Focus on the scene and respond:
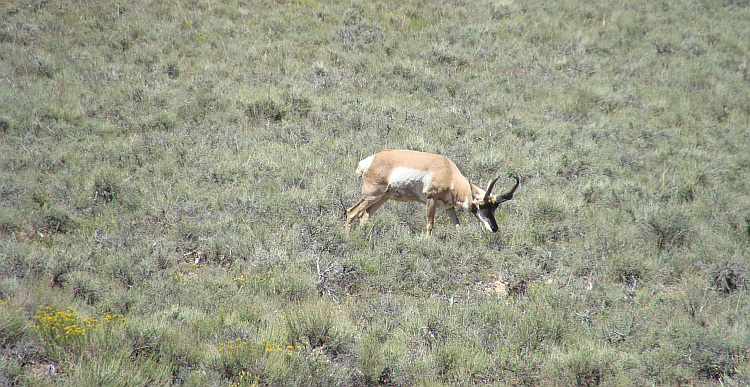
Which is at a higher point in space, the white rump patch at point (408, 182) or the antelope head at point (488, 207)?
the white rump patch at point (408, 182)

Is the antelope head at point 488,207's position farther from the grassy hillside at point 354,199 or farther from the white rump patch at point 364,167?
the white rump patch at point 364,167

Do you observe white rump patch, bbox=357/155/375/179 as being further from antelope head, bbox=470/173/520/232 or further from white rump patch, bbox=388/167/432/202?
antelope head, bbox=470/173/520/232

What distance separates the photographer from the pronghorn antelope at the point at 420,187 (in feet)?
26.8

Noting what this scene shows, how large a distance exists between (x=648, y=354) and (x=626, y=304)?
4.64 feet

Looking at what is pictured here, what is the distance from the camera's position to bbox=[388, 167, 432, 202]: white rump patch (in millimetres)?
8133

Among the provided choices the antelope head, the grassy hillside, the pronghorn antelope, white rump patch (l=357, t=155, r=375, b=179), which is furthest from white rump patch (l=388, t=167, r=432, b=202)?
the antelope head

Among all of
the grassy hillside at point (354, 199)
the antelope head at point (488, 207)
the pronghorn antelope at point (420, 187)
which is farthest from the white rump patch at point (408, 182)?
the antelope head at point (488, 207)

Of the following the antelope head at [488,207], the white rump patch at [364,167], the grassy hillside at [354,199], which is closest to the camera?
the grassy hillside at [354,199]

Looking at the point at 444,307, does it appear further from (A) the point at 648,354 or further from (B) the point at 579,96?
(B) the point at 579,96

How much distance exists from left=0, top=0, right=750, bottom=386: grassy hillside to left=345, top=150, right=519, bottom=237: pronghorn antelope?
372mm

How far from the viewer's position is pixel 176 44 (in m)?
14.7

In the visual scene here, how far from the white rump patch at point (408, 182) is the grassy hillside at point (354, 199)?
0.62 m

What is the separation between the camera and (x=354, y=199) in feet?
29.6

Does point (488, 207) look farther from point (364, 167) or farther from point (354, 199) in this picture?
point (354, 199)
